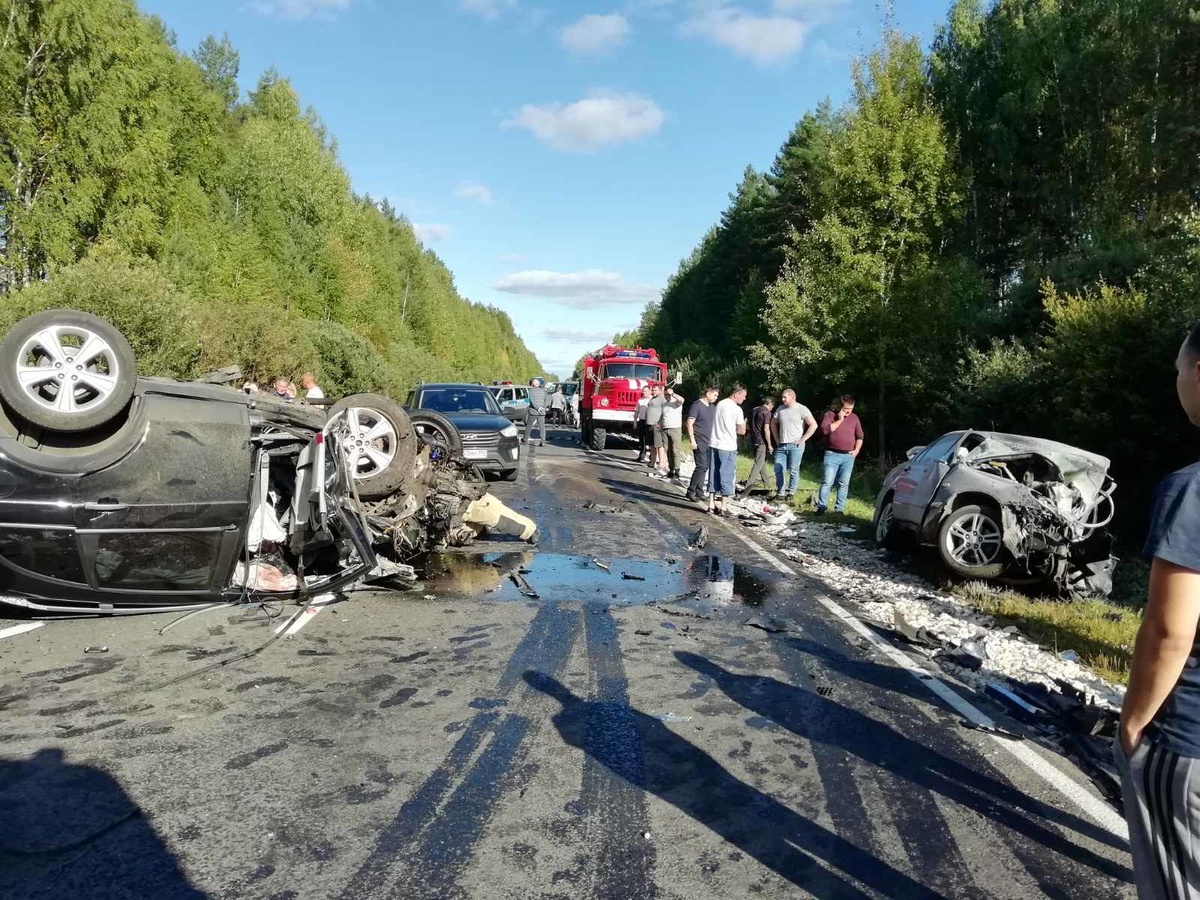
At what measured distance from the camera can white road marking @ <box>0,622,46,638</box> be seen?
18.0ft

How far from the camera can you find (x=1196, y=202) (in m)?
22.2

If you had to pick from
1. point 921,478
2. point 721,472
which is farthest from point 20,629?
point 721,472

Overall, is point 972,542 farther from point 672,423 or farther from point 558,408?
point 558,408

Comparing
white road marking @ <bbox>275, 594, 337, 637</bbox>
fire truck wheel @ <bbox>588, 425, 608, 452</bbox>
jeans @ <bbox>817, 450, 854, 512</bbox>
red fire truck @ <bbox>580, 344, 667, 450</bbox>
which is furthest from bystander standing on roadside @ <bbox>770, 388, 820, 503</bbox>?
fire truck wheel @ <bbox>588, 425, 608, 452</bbox>

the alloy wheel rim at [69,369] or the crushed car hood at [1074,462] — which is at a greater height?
the alloy wheel rim at [69,369]

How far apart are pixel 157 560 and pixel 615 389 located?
21.5 meters

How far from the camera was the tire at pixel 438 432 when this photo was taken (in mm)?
9392

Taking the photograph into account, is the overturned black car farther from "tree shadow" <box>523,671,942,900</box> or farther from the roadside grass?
the roadside grass

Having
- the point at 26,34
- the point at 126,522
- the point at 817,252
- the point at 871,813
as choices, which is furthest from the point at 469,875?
the point at 26,34

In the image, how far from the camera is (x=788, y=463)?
14969mm

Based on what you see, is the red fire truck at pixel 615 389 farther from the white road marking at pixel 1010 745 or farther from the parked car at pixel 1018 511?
the white road marking at pixel 1010 745

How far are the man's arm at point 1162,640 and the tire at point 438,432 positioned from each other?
25.7 feet

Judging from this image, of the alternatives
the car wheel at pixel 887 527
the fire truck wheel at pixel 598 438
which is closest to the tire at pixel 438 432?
the car wheel at pixel 887 527

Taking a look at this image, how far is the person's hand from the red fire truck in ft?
79.3
